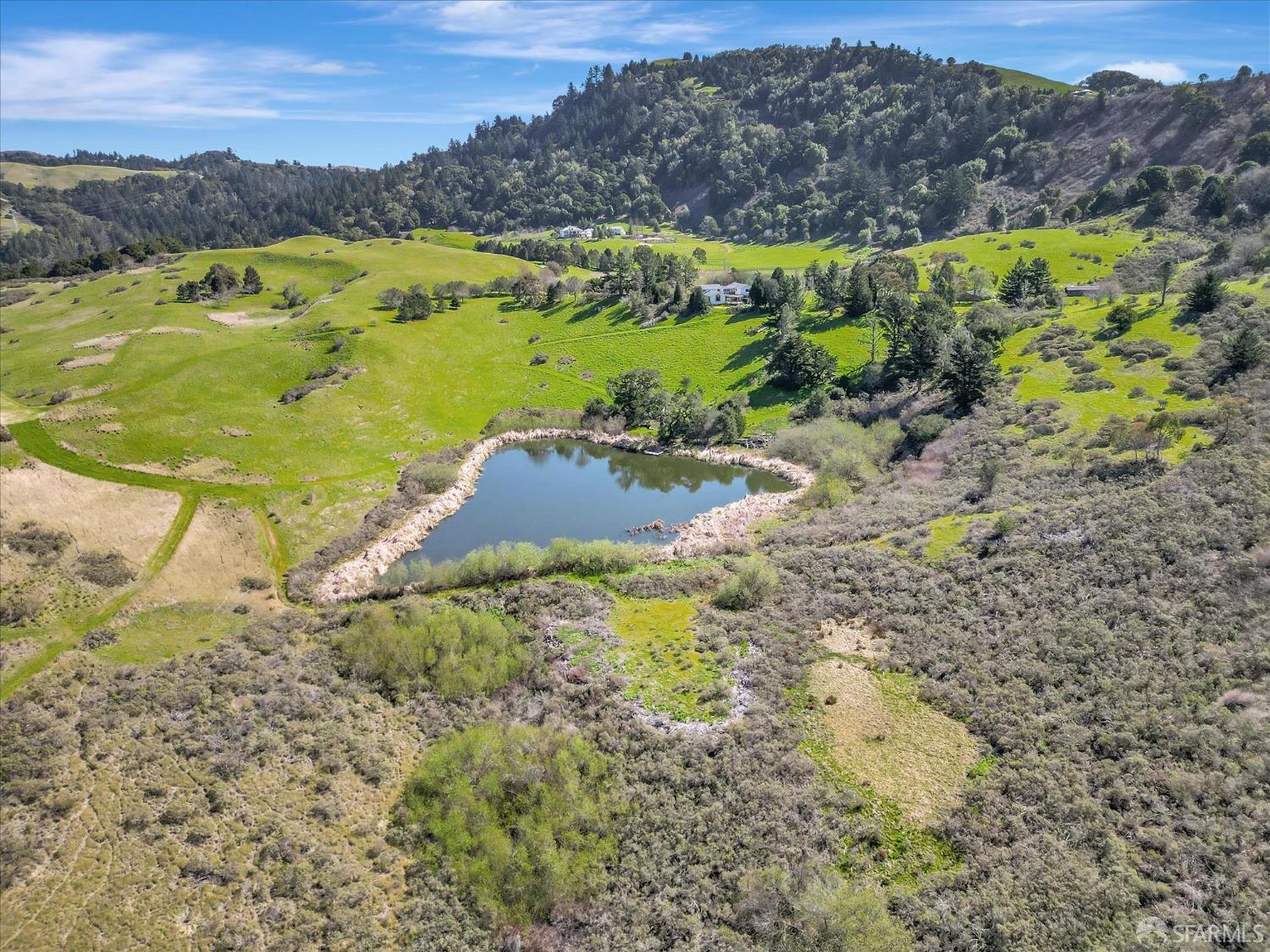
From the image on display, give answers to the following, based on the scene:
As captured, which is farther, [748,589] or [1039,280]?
[1039,280]

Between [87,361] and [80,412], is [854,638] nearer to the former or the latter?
[80,412]

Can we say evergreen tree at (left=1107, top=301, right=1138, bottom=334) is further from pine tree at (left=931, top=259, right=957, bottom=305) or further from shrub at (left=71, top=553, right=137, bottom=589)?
shrub at (left=71, top=553, right=137, bottom=589)

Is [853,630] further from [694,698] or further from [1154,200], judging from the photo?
[1154,200]

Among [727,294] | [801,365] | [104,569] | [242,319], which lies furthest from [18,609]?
[727,294]

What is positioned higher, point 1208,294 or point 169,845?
point 1208,294

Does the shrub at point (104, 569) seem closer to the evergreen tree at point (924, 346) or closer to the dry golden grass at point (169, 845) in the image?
the dry golden grass at point (169, 845)

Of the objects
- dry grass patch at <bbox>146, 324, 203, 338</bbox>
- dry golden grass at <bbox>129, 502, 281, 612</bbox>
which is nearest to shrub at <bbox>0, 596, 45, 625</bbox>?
dry golden grass at <bbox>129, 502, 281, 612</bbox>
